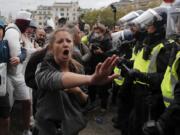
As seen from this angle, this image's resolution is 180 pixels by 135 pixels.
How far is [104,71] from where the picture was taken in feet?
7.93

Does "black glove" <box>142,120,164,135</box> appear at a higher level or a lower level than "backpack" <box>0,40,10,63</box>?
lower

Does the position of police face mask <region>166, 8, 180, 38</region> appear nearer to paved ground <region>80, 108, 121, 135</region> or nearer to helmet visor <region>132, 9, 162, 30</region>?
helmet visor <region>132, 9, 162, 30</region>

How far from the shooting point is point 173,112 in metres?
3.41

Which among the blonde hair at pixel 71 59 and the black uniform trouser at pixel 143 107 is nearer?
the blonde hair at pixel 71 59

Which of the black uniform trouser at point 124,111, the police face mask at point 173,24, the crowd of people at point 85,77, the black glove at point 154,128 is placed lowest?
the black uniform trouser at point 124,111

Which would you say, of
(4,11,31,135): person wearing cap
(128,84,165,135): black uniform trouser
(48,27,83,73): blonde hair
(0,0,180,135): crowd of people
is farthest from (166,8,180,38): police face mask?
(4,11,31,135): person wearing cap

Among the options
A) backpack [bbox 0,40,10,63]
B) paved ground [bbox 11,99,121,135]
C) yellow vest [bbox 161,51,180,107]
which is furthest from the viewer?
paved ground [bbox 11,99,121,135]

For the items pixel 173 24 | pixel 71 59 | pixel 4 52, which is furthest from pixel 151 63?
pixel 4 52

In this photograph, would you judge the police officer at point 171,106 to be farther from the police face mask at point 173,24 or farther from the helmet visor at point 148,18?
the helmet visor at point 148,18

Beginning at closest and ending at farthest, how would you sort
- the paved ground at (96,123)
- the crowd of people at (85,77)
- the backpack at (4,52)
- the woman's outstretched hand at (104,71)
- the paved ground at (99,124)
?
the woman's outstretched hand at (104,71), the crowd of people at (85,77), the backpack at (4,52), the paved ground at (96,123), the paved ground at (99,124)

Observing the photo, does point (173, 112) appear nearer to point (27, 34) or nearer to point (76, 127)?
point (76, 127)

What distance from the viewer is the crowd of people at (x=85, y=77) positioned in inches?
118

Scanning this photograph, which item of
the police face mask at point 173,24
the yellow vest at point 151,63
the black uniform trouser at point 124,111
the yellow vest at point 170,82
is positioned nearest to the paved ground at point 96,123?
the black uniform trouser at point 124,111

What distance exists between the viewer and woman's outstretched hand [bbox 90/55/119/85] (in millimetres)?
2365
